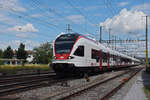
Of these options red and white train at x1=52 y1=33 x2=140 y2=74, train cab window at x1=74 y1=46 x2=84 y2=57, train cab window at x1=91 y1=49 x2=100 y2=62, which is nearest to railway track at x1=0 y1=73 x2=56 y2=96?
red and white train at x1=52 y1=33 x2=140 y2=74

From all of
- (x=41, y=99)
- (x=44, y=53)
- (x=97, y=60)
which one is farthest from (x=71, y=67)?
(x=44, y=53)

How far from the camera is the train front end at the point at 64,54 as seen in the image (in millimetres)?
15195

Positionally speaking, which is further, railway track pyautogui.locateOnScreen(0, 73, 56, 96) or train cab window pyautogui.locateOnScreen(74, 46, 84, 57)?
train cab window pyautogui.locateOnScreen(74, 46, 84, 57)

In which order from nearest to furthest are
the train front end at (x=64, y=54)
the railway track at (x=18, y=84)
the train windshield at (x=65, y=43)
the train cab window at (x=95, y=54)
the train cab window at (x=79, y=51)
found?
the railway track at (x=18, y=84), the train front end at (x=64, y=54), the train windshield at (x=65, y=43), the train cab window at (x=79, y=51), the train cab window at (x=95, y=54)

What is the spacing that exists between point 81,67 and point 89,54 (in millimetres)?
1978

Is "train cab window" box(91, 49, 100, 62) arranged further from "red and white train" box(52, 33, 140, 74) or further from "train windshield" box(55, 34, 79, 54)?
"train windshield" box(55, 34, 79, 54)

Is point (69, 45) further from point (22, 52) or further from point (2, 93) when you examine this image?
point (22, 52)

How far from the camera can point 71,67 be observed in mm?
15094

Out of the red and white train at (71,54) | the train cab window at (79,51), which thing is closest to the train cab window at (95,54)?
the red and white train at (71,54)

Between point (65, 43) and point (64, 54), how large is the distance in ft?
3.46

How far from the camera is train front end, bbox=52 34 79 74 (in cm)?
1520

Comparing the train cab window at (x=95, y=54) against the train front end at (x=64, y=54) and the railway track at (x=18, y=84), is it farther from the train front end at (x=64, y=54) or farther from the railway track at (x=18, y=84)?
the railway track at (x=18, y=84)

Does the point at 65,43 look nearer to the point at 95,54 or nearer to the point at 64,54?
the point at 64,54

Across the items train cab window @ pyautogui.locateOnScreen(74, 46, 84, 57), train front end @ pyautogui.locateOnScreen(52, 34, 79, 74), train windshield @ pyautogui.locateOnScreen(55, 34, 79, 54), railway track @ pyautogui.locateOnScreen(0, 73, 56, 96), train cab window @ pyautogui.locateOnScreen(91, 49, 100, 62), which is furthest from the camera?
train cab window @ pyautogui.locateOnScreen(91, 49, 100, 62)
